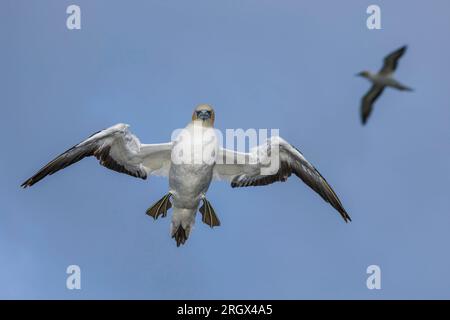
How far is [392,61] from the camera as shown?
15.6 meters

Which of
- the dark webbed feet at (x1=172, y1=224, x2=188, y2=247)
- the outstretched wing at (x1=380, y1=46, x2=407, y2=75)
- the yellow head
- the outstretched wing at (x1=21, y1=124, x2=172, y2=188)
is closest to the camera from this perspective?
the outstretched wing at (x1=380, y1=46, x2=407, y2=75)

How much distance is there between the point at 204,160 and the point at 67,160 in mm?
4604

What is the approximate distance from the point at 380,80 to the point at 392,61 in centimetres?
50

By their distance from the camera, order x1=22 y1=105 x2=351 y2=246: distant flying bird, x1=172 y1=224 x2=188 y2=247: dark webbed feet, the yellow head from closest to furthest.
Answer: x1=22 y1=105 x2=351 y2=246: distant flying bird → the yellow head → x1=172 y1=224 x2=188 y2=247: dark webbed feet

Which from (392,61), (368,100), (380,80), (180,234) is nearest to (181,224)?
(180,234)

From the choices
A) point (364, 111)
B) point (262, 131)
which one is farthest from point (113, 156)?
point (364, 111)

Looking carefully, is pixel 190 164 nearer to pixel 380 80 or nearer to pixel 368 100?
pixel 368 100

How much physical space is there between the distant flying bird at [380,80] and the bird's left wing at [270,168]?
729 cm

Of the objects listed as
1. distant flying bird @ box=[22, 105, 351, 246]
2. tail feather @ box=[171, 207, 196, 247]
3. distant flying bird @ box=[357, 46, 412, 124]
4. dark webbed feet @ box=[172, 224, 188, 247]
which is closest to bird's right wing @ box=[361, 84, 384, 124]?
distant flying bird @ box=[357, 46, 412, 124]

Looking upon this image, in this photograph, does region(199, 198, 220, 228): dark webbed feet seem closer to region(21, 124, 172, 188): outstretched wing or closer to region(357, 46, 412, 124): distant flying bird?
region(21, 124, 172, 188): outstretched wing

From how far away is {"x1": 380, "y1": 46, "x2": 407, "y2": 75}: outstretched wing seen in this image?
15472 mm

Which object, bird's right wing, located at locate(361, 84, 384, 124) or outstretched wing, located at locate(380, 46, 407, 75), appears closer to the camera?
outstretched wing, located at locate(380, 46, 407, 75)

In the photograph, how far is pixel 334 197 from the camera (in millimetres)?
24141

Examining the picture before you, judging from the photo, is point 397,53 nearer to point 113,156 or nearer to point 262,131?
point 262,131
